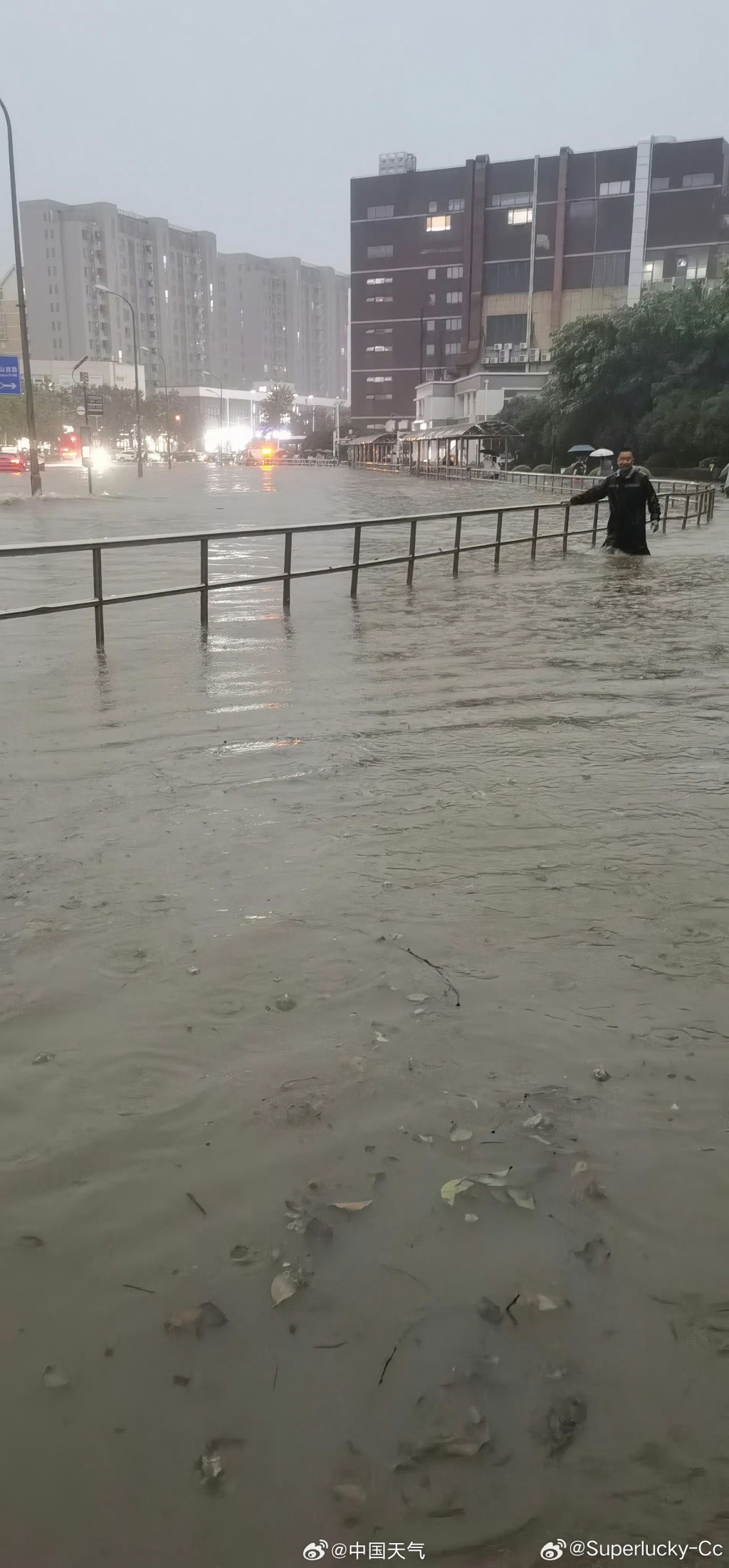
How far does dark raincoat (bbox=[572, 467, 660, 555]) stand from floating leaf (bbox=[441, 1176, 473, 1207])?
1499cm

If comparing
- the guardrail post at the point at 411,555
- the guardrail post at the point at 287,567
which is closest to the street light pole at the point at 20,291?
the guardrail post at the point at 411,555

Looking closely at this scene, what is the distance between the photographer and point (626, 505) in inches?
734

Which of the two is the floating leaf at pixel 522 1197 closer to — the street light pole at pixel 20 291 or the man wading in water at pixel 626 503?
the man wading in water at pixel 626 503

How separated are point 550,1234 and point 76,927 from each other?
2208 mm

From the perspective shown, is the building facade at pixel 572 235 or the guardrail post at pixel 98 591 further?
the building facade at pixel 572 235

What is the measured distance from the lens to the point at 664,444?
54.8 meters

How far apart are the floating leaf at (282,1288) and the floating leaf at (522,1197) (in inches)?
22.7

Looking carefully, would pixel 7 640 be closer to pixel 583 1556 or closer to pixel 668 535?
pixel 583 1556

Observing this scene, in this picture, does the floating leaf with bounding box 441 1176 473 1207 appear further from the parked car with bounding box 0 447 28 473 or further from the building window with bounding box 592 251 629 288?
the building window with bounding box 592 251 629 288

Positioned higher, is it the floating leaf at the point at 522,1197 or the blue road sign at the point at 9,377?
the blue road sign at the point at 9,377

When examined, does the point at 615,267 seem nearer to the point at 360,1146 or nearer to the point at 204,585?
the point at 204,585

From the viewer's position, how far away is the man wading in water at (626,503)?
56.7 ft

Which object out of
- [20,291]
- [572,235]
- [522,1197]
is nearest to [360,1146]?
[522,1197]

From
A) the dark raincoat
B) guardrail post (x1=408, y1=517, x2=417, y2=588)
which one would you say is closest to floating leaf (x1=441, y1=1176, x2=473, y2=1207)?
guardrail post (x1=408, y1=517, x2=417, y2=588)
